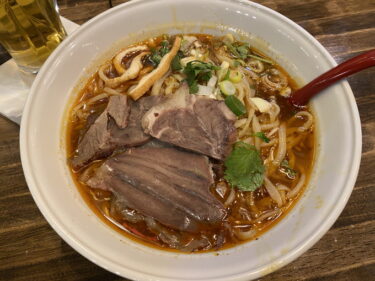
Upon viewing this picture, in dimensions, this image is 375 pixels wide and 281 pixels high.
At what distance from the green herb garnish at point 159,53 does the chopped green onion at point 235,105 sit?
0.58 meters

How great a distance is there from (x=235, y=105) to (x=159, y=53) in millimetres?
679

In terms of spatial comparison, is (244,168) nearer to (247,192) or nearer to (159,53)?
(247,192)

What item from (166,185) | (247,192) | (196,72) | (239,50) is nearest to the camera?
(166,185)

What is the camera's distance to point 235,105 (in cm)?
186

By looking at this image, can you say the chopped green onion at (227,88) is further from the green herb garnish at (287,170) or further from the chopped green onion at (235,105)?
the green herb garnish at (287,170)

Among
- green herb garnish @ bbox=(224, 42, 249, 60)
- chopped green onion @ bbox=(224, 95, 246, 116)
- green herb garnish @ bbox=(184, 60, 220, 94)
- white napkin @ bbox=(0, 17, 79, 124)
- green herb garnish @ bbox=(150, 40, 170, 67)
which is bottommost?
chopped green onion @ bbox=(224, 95, 246, 116)

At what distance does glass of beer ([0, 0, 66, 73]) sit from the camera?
6.28 ft

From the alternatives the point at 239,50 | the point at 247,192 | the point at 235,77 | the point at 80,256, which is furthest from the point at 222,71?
the point at 80,256

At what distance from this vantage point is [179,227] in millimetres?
1660

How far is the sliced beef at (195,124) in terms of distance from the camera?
1.75m

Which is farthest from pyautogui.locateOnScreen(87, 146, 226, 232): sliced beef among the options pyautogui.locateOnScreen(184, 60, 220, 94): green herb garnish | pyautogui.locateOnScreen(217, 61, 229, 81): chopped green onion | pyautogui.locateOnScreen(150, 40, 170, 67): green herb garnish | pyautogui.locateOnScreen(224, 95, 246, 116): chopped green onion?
pyautogui.locateOnScreen(150, 40, 170, 67): green herb garnish

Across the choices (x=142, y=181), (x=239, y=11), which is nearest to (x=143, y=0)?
(x=239, y=11)

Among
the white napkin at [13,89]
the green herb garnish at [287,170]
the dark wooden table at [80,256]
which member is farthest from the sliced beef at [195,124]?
the white napkin at [13,89]

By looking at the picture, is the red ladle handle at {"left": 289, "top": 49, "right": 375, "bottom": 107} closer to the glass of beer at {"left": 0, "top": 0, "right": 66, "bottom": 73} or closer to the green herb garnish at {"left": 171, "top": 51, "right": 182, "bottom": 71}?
the green herb garnish at {"left": 171, "top": 51, "right": 182, "bottom": 71}
